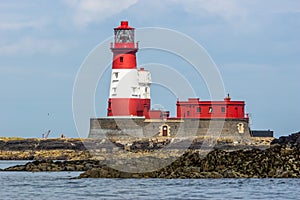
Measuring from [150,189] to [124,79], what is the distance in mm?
23520

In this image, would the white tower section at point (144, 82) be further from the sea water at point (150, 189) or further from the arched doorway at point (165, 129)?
the sea water at point (150, 189)

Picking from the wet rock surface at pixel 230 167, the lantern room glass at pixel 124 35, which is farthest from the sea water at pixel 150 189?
the lantern room glass at pixel 124 35

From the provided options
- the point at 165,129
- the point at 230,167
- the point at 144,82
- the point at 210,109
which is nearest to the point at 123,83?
the point at 144,82

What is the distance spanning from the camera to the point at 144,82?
46.9 metres

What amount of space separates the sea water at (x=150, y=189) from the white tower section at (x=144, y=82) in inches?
823

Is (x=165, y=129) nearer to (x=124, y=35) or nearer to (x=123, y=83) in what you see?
(x=123, y=83)

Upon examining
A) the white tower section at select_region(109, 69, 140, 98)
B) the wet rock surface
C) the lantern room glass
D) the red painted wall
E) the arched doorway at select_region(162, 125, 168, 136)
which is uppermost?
the lantern room glass

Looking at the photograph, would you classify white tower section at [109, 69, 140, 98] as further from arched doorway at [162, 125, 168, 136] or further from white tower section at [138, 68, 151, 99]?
arched doorway at [162, 125, 168, 136]

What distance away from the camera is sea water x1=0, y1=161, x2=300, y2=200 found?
67.9 feet

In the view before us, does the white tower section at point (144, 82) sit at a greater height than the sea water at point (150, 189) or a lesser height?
greater

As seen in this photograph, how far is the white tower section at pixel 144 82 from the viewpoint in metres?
46.7

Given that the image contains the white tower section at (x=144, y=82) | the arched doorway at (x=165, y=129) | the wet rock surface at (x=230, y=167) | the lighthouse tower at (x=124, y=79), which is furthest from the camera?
the white tower section at (x=144, y=82)

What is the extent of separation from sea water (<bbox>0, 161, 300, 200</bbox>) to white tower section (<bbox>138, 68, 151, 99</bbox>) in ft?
68.5

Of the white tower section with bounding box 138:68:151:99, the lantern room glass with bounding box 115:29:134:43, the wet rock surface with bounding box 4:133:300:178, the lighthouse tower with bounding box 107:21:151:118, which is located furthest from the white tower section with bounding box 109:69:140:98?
the wet rock surface with bounding box 4:133:300:178
